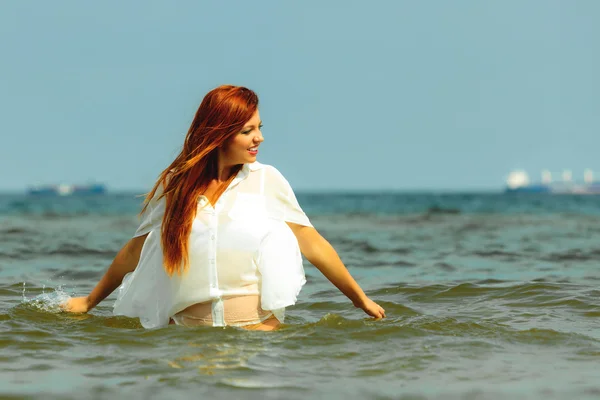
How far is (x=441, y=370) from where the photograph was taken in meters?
4.40

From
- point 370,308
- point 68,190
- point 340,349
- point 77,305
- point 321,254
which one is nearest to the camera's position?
point 340,349

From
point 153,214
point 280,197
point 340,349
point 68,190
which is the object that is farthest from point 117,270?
point 68,190

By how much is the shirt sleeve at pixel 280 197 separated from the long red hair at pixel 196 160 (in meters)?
0.29

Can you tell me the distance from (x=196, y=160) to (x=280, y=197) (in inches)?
23.8

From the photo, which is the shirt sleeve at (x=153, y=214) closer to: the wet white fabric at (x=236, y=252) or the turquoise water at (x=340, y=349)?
the wet white fabric at (x=236, y=252)

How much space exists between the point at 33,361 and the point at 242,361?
1.31m

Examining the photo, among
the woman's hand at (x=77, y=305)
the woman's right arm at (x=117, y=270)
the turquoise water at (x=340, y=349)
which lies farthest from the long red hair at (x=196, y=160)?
the woman's hand at (x=77, y=305)

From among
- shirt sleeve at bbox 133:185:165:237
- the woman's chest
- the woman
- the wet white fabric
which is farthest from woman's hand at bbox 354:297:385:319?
shirt sleeve at bbox 133:185:165:237

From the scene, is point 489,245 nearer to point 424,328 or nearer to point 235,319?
point 424,328

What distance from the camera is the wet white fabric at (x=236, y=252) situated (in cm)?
471

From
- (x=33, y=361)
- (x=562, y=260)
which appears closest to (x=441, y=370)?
(x=33, y=361)

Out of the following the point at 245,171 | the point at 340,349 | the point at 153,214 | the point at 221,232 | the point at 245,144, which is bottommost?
the point at 340,349

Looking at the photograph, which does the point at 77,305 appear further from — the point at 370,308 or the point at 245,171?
the point at 370,308

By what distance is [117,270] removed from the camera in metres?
5.26
